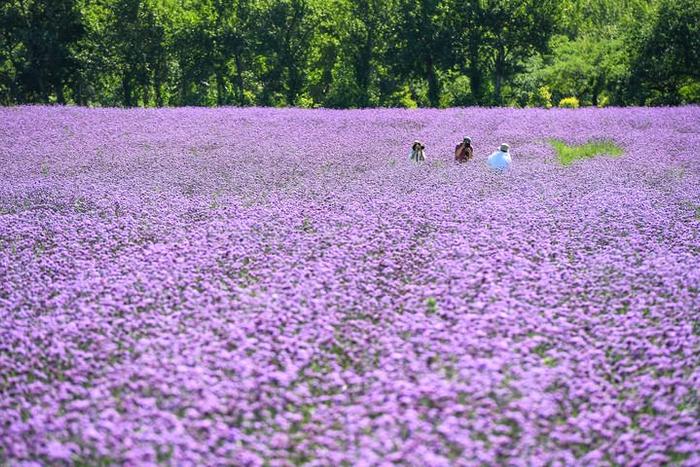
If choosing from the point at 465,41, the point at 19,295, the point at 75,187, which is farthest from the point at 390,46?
the point at 19,295

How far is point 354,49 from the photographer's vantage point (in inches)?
1419

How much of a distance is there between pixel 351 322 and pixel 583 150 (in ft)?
33.9

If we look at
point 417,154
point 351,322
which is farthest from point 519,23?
point 351,322

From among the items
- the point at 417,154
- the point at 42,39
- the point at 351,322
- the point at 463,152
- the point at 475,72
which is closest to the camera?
the point at 351,322

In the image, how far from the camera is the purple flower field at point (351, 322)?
316 cm

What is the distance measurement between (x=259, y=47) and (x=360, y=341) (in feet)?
107

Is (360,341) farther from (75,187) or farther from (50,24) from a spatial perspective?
(50,24)

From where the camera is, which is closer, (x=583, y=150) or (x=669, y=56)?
(x=583, y=150)

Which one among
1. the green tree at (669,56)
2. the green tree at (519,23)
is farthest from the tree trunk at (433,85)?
the green tree at (669,56)

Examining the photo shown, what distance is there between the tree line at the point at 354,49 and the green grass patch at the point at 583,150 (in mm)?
15848

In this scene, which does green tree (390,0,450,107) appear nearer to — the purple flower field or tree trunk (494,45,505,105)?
tree trunk (494,45,505,105)

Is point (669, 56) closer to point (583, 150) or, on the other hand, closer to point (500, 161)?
point (583, 150)

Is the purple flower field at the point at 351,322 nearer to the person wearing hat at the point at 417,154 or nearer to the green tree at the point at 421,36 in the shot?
the person wearing hat at the point at 417,154

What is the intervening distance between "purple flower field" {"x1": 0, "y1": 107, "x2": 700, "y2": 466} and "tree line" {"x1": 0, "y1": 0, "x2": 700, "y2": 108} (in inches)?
863
